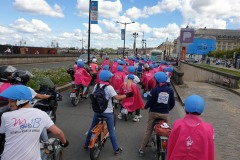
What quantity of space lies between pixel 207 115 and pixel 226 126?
1.61m

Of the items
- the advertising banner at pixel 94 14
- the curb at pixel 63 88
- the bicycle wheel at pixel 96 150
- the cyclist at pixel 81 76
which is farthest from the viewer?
the advertising banner at pixel 94 14

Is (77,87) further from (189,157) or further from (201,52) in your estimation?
(201,52)

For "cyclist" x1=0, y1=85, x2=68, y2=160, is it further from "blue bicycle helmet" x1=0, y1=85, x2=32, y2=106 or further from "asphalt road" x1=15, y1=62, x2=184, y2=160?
"asphalt road" x1=15, y1=62, x2=184, y2=160

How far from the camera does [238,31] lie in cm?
16988

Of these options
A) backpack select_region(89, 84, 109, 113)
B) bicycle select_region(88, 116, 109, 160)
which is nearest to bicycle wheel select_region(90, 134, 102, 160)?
bicycle select_region(88, 116, 109, 160)

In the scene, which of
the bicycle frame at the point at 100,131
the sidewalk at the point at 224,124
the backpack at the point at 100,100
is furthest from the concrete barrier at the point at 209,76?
the backpack at the point at 100,100

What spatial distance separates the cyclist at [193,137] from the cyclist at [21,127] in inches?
63.0

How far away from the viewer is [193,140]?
3.36 m

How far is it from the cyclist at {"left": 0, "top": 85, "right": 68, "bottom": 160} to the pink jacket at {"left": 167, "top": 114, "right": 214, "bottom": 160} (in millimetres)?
1604

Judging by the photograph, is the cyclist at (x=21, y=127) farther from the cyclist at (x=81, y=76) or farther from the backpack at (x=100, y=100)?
the cyclist at (x=81, y=76)

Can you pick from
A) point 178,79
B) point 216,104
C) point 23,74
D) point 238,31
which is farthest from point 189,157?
point 238,31

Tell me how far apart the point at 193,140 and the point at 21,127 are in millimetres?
1960

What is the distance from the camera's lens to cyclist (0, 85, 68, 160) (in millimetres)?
3070

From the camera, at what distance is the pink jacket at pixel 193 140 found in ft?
11.0
